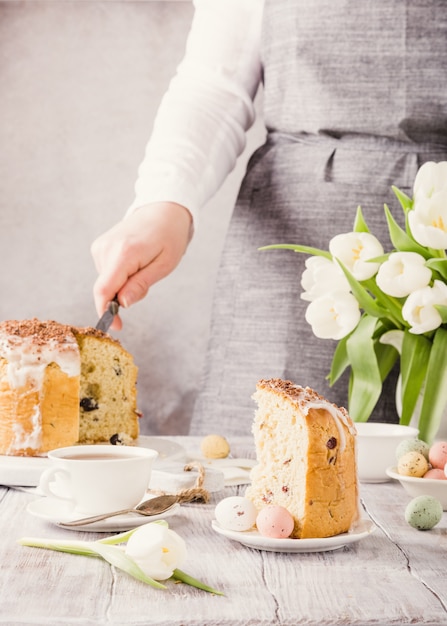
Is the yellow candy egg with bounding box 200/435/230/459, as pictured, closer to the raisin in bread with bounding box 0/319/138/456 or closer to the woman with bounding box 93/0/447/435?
the raisin in bread with bounding box 0/319/138/456

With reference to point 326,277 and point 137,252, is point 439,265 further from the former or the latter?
point 137,252

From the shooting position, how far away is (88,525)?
2.99 ft

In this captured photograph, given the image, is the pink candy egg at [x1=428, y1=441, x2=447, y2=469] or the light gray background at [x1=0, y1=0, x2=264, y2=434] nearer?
the pink candy egg at [x1=428, y1=441, x2=447, y2=469]

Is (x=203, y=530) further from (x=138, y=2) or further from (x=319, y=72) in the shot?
(x=138, y=2)

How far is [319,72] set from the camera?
1.86 m

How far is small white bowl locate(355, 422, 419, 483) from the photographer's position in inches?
47.5

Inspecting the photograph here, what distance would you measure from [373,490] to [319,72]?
101cm

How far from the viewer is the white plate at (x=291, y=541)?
85cm

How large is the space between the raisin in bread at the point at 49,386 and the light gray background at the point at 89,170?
4.83ft

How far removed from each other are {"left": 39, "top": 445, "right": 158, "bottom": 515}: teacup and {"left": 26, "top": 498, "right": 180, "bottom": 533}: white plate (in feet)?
0.05

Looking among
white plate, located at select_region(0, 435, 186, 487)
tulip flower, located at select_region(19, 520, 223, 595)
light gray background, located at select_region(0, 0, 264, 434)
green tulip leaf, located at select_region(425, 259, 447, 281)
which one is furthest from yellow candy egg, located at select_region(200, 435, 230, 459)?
light gray background, located at select_region(0, 0, 264, 434)

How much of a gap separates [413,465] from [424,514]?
0.11 meters

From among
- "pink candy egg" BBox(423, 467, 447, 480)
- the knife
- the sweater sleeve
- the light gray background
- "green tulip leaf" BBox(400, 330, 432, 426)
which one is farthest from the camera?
the light gray background

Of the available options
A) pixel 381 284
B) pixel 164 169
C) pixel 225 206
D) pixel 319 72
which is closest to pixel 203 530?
pixel 381 284
